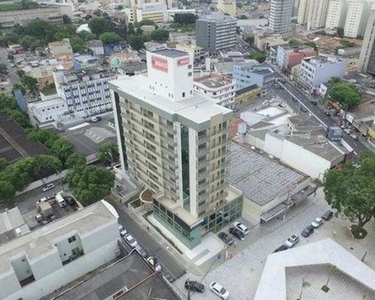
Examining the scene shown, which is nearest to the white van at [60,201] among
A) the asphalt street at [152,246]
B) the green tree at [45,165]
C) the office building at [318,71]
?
the green tree at [45,165]

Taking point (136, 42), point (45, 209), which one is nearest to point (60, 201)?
point (45, 209)

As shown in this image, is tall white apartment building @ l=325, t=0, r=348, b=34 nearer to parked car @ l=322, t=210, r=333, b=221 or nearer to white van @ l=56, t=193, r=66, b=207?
parked car @ l=322, t=210, r=333, b=221

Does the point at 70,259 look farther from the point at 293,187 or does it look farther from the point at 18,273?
the point at 293,187

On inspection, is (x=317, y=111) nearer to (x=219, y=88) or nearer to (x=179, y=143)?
(x=219, y=88)

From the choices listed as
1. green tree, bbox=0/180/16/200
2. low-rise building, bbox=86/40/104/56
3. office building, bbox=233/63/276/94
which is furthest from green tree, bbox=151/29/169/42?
green tree, bbox=0/180/16/200

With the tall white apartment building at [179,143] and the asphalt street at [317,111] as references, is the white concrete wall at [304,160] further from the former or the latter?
the tall white apartment building at [179,143]
